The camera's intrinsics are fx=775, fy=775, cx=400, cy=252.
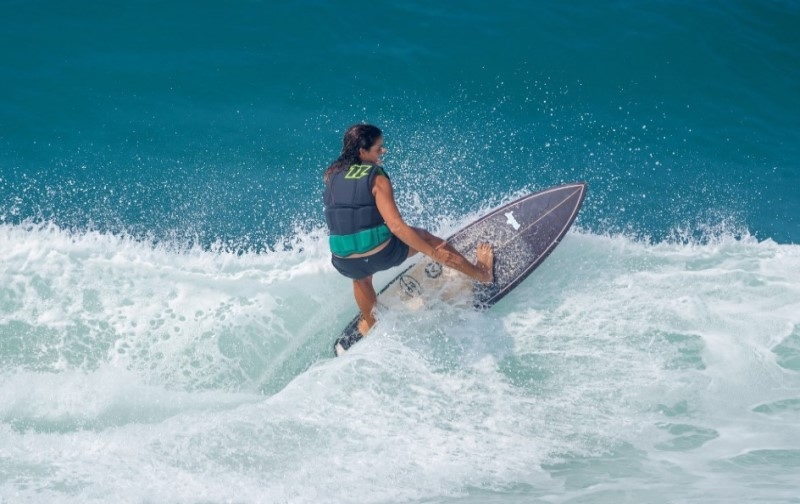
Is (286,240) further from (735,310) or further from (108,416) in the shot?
(735,310)

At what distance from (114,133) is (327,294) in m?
3.93

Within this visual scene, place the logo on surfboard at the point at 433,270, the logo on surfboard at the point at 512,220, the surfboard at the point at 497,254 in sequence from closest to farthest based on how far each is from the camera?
the surfboard at the point at 497,254
the logo on surfboard at the point at 433,270
the logo on surfboard at the point at 512,220

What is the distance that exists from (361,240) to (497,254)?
1.51m

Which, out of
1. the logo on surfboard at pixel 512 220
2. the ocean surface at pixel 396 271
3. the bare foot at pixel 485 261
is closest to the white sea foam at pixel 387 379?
the ocean surface at pixel 396 271

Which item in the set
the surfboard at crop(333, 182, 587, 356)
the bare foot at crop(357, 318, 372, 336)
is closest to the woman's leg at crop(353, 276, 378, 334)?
the bare foot at crop(357, 318, 372, 336)

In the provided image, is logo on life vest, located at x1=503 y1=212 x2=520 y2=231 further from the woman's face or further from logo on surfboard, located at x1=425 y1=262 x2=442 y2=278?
the woman's face

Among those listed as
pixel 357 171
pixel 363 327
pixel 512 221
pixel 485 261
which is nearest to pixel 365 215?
pixel 357 171

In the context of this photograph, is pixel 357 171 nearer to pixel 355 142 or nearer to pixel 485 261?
pixel 355 142

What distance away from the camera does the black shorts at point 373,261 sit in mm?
5555

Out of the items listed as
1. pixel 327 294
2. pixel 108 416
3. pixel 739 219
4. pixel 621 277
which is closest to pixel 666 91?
pixel 739 219

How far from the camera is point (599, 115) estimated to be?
9.34 m

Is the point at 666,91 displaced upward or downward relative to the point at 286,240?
upward

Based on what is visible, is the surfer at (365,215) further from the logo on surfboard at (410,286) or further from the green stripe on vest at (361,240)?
the logo on surfboard at (410,286)

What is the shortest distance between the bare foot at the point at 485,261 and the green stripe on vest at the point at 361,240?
1.10 metres
